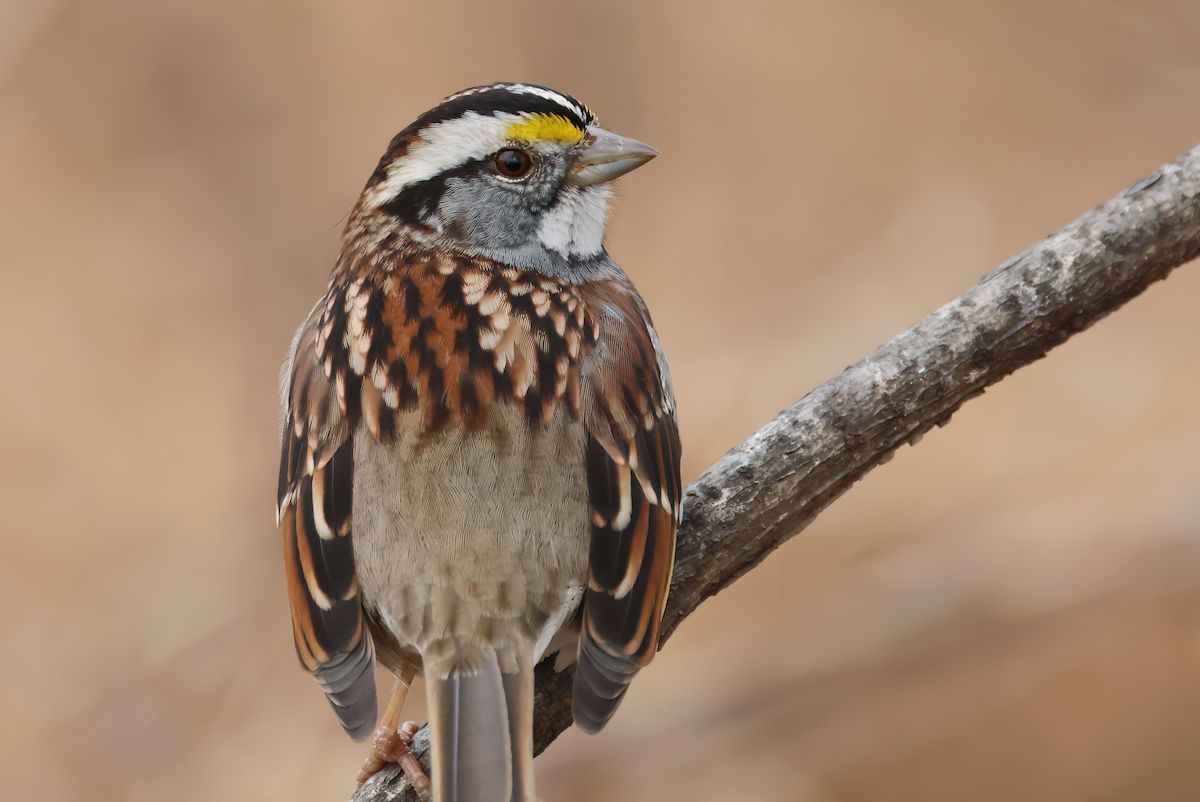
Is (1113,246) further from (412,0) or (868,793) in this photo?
(412,0)

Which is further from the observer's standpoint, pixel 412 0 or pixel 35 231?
pixel 412 0

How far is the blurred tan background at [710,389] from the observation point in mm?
4980

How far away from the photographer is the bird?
2.36 meters

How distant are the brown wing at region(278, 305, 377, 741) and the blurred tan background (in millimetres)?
2517

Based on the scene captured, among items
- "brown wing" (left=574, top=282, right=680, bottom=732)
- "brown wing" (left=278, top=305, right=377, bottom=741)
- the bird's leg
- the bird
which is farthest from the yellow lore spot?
the bird's leg

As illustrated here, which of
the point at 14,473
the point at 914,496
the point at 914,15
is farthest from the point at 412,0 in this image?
the point at 914,496

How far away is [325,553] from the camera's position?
8.16ft

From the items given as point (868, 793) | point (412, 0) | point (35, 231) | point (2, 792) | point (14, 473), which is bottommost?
point (868, 793)

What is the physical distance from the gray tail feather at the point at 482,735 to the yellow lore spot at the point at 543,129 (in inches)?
52.0

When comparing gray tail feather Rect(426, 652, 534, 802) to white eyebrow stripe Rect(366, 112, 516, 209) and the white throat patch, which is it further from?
white eyebrow stripe Rect(366, 112, 516, 209)

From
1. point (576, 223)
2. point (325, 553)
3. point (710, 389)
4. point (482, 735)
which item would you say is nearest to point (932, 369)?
point (576, 223)

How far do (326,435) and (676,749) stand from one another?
282 centimetres

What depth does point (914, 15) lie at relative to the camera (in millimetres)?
6402

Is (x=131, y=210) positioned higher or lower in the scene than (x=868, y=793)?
higher
